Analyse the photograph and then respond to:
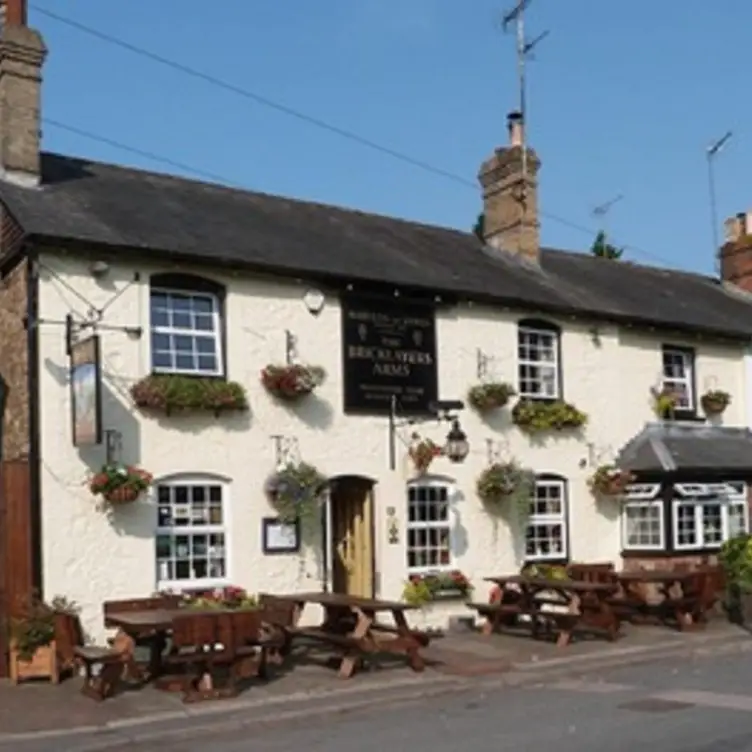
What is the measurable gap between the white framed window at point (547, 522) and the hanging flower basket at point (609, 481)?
22.4 inches

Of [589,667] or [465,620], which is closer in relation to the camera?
[589,667]

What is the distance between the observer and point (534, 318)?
707 inches

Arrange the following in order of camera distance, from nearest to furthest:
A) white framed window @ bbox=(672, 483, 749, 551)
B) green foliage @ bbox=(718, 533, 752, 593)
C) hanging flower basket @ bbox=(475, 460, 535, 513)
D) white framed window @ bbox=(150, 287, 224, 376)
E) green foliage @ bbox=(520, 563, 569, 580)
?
white framed window @ bbox=(150, 287, 224, 376), hanging flower basket @ bbox=(475, 460, 535, 513), green foliage @ bbox=(520, 563, 569, 580), green foliage @ bbox=(718, 533, 752, 593), white framed window @ bbox=(672, 483, 749, 551)

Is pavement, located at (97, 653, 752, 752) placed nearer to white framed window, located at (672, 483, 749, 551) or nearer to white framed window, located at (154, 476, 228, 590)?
white framed window, located at (154, 476, 228, 590)

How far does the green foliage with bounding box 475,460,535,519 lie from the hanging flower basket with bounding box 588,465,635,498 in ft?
4.59

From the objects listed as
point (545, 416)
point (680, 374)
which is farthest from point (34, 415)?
point (680, 374)

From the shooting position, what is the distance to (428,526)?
16219mm

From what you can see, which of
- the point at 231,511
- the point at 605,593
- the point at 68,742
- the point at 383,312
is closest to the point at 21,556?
the point at 231,511

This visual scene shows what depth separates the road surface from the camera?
8.62m

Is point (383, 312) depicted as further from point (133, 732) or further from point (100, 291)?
point (133, 732)

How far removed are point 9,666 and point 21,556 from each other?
3.97 ft

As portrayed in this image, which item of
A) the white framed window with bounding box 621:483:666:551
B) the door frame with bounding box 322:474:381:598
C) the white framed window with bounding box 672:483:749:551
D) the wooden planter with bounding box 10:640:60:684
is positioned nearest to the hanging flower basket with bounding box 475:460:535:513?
the door frame with bounding box 322:474:381:598

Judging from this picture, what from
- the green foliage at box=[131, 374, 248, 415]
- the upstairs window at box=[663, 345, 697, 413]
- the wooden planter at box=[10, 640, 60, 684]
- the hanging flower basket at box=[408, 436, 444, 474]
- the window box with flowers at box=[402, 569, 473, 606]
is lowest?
the wooden planter at box=[10, 640, 60, 684]

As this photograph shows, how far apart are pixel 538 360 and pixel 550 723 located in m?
9.24
